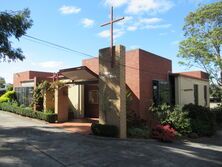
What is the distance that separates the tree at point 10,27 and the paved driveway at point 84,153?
476 centimetres

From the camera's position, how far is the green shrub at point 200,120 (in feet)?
60.0

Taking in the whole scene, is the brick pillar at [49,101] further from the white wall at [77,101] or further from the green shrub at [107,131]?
the green shrub at [107,131]

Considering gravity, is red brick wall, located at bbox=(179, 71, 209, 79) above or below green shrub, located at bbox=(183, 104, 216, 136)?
above

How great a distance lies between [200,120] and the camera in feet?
62.8

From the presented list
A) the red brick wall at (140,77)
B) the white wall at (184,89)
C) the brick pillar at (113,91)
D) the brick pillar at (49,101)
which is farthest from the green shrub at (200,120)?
the brick pillar at (49,101)

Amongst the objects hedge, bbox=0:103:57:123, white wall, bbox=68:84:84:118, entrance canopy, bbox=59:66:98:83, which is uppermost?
entrance canopy, bbox=59:66:98:83

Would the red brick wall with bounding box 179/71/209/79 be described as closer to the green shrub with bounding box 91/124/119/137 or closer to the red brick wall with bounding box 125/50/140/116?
the red brick wall with bounding box 125/50/140/116

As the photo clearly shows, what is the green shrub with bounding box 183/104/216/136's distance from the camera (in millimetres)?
18297

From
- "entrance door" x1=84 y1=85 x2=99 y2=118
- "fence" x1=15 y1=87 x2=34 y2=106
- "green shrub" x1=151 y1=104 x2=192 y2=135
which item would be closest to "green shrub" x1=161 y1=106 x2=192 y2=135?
"green shrub" x1=151 y1=104 x2=192 y2=135

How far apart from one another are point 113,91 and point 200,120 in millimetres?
8513

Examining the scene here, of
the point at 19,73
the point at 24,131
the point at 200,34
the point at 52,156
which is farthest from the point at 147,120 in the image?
the point at 19,73

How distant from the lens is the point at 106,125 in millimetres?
14062

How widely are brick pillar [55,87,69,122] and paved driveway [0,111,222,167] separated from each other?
4866mm

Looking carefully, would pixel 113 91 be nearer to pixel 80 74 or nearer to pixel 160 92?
pixel 80 74
